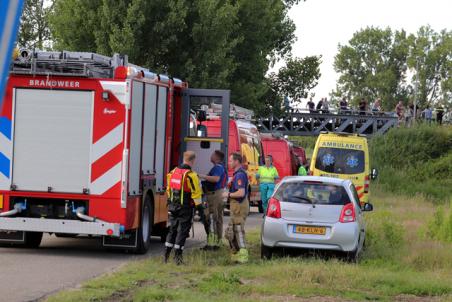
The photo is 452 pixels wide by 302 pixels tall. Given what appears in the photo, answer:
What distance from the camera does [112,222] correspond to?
13.8m

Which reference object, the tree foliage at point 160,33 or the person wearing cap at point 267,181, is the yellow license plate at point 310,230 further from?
the tree foliage at point 160,33

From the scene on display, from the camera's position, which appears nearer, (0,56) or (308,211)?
(0,56)

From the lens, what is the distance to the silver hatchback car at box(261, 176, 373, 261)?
45.9 ft

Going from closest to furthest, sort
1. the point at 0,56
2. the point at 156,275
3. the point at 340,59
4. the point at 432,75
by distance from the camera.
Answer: the point at 0,56 → the point at 156,275 → the point at 432,75 → the point at 340,59

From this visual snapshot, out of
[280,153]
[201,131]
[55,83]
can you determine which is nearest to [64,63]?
[55,83]

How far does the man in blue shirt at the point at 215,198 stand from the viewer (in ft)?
51.9

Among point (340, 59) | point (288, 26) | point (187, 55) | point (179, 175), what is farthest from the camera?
point (340, 59)

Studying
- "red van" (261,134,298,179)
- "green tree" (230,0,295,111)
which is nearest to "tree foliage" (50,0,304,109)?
"green tree" (230,0,295,111)

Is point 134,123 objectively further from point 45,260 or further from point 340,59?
point 340,59

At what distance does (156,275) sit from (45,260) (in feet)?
8.47

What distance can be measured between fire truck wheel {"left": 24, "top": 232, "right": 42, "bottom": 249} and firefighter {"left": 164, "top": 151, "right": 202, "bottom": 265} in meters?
3.02

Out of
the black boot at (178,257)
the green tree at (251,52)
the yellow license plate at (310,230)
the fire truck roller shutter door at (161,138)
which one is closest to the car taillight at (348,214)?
the yellow license plate at (310,230)

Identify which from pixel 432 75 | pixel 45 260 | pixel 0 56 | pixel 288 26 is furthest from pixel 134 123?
pixel 432 75

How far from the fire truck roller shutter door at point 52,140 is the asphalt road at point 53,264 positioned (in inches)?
43.1
